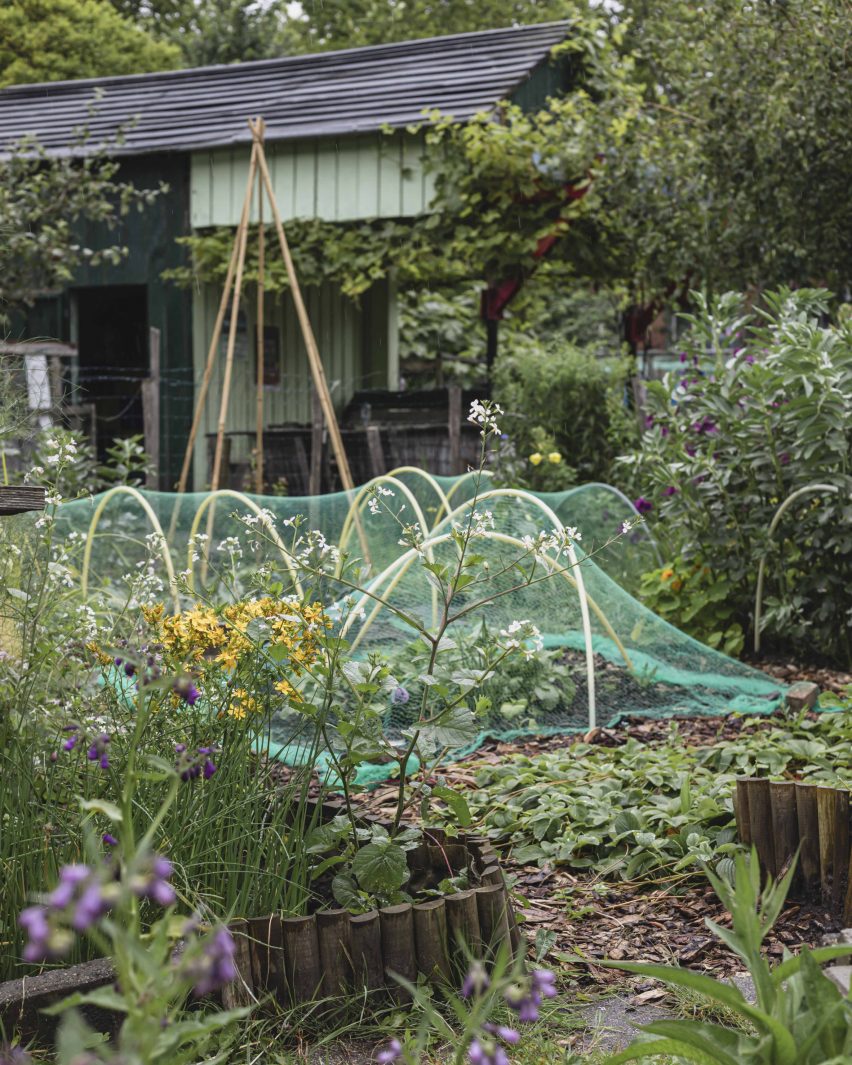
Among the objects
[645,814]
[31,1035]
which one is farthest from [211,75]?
[31,1035]

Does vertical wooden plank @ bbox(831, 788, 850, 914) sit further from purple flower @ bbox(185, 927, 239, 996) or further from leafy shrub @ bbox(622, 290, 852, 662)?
leafy shrub @ bbox(622, 290, 852, 662)

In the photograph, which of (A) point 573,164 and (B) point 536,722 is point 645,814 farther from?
(A) point 573,164

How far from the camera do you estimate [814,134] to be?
8133 mm

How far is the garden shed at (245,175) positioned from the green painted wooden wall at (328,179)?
0.01 metres

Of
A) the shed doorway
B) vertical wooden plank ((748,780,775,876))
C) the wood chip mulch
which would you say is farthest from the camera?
the shed doorway

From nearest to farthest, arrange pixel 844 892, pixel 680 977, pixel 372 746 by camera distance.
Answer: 1. pixel 680 977
2. pixel 372 746
3. pixel 844 892

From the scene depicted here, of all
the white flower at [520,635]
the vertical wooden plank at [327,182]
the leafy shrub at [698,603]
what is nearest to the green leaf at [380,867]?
the white flower at [520,635]

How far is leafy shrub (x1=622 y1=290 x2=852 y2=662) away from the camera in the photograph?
5.14 metres

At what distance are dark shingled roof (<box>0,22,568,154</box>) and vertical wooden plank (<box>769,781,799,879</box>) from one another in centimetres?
816

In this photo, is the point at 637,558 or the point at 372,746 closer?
the point at 372,746

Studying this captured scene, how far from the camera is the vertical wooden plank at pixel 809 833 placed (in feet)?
9.41

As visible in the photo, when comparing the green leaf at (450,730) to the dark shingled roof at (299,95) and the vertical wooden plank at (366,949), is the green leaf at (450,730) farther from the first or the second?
the dark shingled roof at (299,95)

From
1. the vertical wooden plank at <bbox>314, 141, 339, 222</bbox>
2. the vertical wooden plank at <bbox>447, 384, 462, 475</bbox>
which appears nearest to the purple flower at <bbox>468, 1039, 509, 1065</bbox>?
the vertical wooden plank at <bbox>447, 384, 462, 475</bbox>

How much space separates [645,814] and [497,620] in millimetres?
1587
